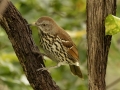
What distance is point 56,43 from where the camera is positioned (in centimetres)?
296

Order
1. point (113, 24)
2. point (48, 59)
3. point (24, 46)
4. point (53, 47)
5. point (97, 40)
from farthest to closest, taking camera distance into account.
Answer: point (48, 59) < point (53, 47) < point (24, 46) < point (97, 40) < point (113, 24)

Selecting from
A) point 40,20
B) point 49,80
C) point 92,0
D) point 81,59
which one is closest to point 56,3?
point 81,59

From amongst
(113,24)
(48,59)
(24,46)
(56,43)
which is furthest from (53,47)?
(113,24)

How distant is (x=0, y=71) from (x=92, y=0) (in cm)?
131

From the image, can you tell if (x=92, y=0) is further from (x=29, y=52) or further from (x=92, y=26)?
(x=29, y=52)

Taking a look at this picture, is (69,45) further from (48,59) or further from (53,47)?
(48,59)

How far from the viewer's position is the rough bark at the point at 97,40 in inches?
80.3

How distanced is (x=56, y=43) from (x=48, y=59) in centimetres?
47

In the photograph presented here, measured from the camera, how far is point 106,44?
2.16m

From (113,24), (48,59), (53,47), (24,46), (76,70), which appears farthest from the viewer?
(48,59)

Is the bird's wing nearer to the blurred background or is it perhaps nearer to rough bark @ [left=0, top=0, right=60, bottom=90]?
the blurred background

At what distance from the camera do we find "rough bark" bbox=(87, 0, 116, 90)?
2.04m

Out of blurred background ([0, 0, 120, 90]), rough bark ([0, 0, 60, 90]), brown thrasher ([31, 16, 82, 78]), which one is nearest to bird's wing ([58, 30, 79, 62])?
brown thrasher ([31, 16, 82, 78])

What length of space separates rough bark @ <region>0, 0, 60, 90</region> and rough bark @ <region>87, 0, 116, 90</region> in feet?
1.05
